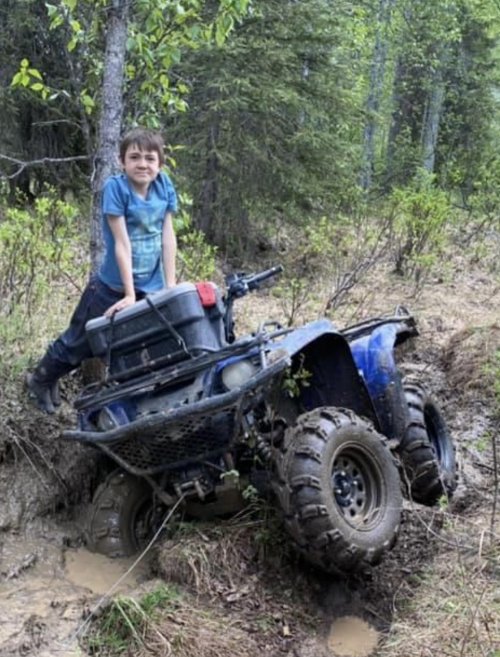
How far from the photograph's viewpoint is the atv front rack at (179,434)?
3672mm

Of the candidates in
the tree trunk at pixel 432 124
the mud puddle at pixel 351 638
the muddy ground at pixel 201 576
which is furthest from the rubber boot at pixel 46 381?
the tree trunk at pixel 432 124

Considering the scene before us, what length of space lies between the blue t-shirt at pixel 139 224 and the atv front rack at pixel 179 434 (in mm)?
1053

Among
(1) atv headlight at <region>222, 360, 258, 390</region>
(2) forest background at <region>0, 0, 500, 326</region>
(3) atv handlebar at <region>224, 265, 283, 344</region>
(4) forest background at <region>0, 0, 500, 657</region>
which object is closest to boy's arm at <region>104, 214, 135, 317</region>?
(3) atv handlebar at <region>224, 265, 283, 344</region>

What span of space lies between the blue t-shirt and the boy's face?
3.2 inches

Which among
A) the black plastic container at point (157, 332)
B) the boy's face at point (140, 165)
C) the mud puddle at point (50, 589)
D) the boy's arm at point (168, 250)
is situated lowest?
the mud puddle at point (50, 589)

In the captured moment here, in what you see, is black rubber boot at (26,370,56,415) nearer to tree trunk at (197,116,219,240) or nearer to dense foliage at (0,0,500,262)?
dense foliage at (0,0,500,262)

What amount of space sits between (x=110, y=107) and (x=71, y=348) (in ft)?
5.76

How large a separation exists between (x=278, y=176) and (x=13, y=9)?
407 centimetres

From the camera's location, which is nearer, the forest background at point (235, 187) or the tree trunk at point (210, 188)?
the forest background at point (235, 187)

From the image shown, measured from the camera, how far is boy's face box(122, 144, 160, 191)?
4.31 meters

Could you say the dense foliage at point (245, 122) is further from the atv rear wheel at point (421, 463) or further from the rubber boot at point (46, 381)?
the atv rear wheel at point (421, 463)

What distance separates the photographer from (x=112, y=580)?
13.2ft

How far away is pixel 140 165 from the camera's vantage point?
4324 mm

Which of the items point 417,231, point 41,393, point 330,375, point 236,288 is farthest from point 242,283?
point 417,231
